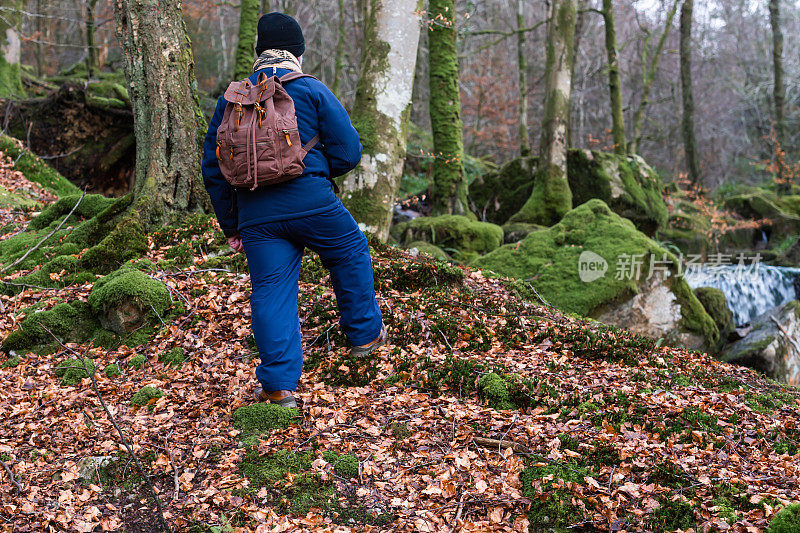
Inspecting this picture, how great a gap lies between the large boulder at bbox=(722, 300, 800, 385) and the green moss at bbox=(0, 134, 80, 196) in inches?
446

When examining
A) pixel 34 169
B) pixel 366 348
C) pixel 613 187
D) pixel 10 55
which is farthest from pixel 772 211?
pixel 10 55

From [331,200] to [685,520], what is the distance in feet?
9.02

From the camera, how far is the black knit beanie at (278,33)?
398 centimetres

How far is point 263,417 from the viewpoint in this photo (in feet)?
12.7

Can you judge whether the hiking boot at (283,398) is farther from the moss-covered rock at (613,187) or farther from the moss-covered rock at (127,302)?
the moss-covered rock at (613,187)

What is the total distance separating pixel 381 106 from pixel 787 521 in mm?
5165

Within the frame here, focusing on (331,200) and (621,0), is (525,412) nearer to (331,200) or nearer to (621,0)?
(331,200)

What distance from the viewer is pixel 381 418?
12.9 ft

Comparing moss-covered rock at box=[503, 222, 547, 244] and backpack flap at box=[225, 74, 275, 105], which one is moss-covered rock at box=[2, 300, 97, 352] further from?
moss-covered rock at box=[503, 222, 547, 244]

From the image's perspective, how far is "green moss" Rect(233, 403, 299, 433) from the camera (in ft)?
12.5

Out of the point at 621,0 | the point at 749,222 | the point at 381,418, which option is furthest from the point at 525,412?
the point at 621,0

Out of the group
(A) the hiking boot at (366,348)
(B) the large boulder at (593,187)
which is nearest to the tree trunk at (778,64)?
(B) the large boulder at (593,187)

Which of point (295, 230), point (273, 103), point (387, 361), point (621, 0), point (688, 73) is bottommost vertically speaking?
point (387, 361)

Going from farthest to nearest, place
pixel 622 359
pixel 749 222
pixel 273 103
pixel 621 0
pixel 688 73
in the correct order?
pixel 621 0
pixel 688 73
pixel 749 222
pixel 622 359
pixel 273 103
